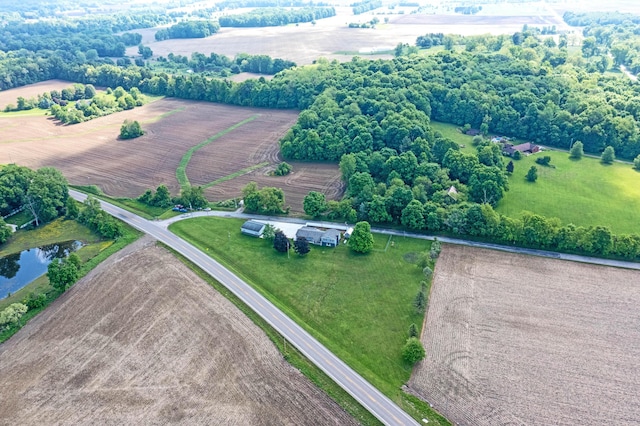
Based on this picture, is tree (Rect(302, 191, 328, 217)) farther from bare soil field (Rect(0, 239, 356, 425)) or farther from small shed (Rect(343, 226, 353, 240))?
bare soil field (Rect(0, 239, 356, 425))

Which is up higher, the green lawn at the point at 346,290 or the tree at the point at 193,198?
the tree at the point at 193,198

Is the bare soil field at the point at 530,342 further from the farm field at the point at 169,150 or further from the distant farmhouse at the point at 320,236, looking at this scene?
the farm field at the point at 169,150

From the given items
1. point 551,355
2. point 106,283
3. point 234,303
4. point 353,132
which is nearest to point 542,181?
point 353,132

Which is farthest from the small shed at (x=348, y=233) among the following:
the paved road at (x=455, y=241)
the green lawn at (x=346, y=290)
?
the green lawn at (x=346, y=290)

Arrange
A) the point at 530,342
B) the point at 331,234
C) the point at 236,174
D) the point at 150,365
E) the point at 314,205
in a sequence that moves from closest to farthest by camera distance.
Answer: the point at 150,365
the point at 530,342
the point at 331,234
the point at 314,205
the point at 236,174

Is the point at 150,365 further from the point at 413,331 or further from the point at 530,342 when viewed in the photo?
the point at 530,342

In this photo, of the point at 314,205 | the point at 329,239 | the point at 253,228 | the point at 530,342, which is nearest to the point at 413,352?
the point at 530,342

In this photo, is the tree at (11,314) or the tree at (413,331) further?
the tree at (11,314)
